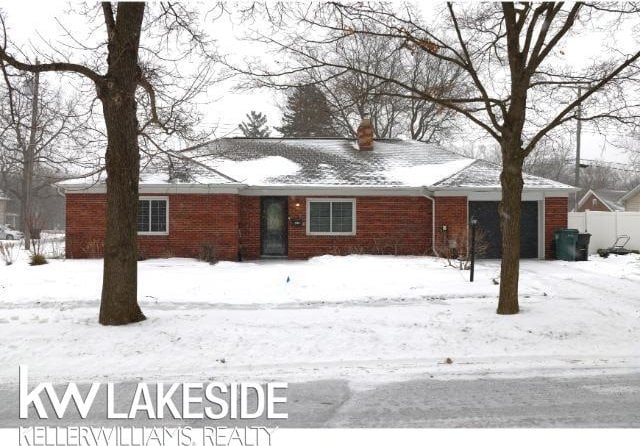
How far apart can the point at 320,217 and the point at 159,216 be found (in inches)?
211

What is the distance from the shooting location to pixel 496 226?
52.6 ft

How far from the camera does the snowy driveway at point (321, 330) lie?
5.59 m

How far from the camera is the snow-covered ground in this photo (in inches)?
221

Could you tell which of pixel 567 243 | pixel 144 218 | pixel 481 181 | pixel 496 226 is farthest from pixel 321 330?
pixel 567 243

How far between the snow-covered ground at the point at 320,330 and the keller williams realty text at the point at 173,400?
0.39 m

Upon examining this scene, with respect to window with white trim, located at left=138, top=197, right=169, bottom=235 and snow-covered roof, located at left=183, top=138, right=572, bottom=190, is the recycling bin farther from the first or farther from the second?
window with white trim, located at left=138, top=197, right=169, bottom=235

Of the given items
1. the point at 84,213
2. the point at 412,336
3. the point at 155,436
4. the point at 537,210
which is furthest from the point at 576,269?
the point at 84,213

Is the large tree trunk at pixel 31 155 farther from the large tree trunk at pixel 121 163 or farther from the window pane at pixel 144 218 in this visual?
the window pane at pixel 144 218

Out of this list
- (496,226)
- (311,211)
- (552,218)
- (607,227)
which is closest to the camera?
(552,218)

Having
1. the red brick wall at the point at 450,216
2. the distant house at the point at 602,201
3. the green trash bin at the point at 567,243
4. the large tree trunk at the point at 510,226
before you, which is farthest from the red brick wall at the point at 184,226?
the distant house at the point at 602,201

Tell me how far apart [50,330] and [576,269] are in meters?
13.0

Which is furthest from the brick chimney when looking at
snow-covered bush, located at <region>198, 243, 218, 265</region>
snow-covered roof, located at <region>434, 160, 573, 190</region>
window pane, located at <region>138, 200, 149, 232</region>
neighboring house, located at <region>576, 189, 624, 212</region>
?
neighboring house, located at <region>576, 189, 624, 212</region>

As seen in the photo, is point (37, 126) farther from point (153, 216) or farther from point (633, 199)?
point (633, 199)

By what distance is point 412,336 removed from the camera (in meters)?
6.64
